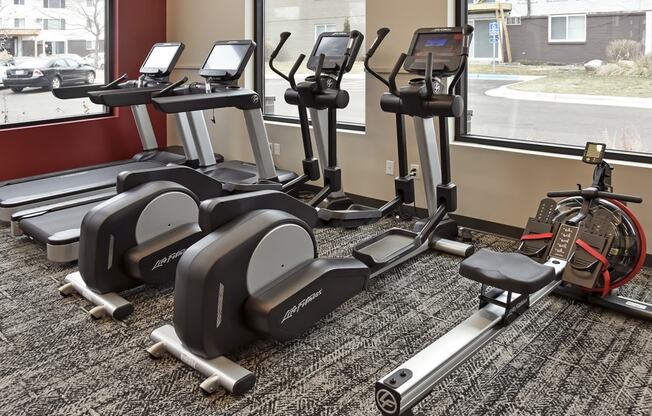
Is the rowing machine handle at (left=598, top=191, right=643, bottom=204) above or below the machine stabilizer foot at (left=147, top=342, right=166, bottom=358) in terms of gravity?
above

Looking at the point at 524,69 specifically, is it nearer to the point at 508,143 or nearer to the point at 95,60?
the point at 508,143

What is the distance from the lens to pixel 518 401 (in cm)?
226

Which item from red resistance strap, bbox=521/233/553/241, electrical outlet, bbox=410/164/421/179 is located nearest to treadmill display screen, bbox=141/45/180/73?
electrical outlet, bbox=410/164/421/179

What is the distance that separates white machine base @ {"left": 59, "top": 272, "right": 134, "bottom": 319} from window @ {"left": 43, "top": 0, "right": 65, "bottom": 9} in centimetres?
370

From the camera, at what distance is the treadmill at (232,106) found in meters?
4.25

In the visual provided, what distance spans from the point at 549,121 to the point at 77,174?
3976 mm

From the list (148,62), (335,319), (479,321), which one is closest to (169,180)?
(335,319)

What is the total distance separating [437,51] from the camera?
3.67m

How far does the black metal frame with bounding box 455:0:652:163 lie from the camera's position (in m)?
3.72

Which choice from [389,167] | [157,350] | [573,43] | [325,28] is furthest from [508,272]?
[325,28]

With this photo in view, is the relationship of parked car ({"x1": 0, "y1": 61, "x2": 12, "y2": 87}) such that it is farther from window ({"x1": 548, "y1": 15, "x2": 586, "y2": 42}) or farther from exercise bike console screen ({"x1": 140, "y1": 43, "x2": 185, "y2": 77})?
window ({"x1": 548, "y1": 15, "x2": 586, "y2": 42})

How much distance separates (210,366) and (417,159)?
2724 mm

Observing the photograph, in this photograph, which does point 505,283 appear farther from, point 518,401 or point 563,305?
point 563,305

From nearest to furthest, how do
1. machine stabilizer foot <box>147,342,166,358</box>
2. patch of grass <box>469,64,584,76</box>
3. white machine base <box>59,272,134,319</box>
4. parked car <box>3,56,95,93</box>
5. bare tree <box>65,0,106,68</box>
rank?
1. machine stabilizer foot <box>147,342,166,358</box>
2. white machine base <box>59,272,134,319</box>
3. patch of grass <box>469,64,584,76</box>
4. parked car <box>3,56,95,93</box>
5. bare tree <box>65,0,106,68</box>
